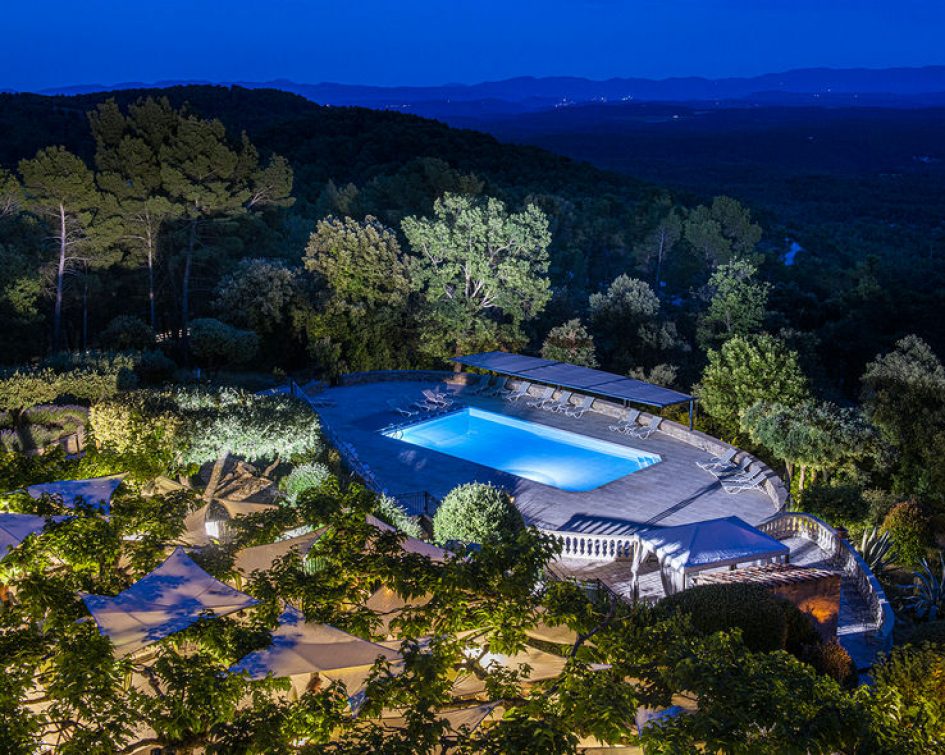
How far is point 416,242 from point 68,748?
1072 inches

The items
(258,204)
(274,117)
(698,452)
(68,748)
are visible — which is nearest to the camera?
(68,748)

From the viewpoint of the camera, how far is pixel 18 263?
28500mm

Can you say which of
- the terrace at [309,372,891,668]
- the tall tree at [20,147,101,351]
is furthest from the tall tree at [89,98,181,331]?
the terrace at [309,372,891,668]

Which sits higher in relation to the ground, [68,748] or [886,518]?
[68,748]

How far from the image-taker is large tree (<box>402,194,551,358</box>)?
31906mm

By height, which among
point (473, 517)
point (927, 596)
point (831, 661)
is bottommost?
point (927, 596)

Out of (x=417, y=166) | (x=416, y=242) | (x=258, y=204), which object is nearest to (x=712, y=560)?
(x=416, y=242)

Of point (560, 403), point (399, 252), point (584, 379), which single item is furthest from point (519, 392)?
point (399, 252)

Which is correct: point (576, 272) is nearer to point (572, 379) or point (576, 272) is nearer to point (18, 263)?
point (572, 379)

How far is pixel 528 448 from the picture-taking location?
25281 millimetres

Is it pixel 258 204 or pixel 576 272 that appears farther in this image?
pixel 576 272

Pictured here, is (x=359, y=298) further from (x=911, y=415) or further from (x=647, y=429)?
(x=911, y=415)

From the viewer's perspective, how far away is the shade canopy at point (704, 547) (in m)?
14.7

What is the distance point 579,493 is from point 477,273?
13.6 metres
